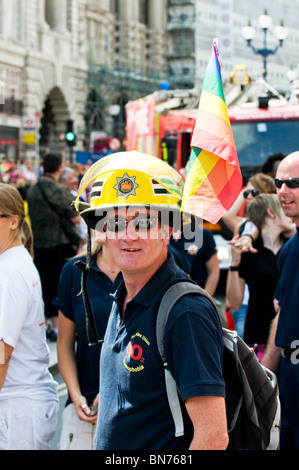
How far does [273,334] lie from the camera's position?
145 inches

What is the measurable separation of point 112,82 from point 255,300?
36709 mm

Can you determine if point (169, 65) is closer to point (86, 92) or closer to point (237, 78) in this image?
point (86, 92)

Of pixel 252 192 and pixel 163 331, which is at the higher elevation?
pixel 252 192

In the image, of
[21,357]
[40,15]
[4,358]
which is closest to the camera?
[4,358]

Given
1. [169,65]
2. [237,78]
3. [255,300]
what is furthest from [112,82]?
[255,300]

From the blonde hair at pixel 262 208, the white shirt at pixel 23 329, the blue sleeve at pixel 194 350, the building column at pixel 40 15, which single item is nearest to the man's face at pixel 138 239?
the blue sleeve at pixel 194 350

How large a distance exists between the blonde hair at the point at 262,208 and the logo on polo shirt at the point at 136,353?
2.90 meters

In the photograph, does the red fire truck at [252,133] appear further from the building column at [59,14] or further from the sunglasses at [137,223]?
the building column at [59,14]

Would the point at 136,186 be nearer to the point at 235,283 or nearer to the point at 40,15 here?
the point at 235,283

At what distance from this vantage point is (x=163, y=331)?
2094 mm

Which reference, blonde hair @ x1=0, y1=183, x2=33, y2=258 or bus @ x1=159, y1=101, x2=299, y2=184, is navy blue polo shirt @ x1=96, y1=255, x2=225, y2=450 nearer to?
blonde hair @ x1=0, y1=183, x2=33, y2=258

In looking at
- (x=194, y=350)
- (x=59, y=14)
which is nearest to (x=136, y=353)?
(x=194, y=350)

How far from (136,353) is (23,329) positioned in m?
1.23

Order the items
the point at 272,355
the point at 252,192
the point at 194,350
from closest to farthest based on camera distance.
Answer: the point at 194,350
the point at 272,355
the point at 252,192
